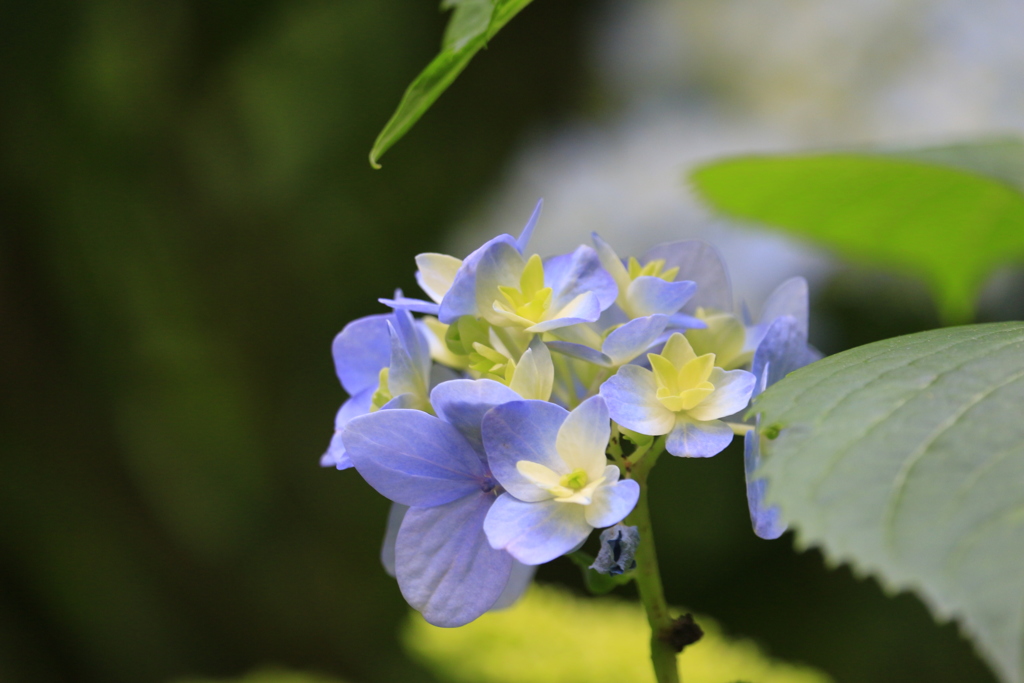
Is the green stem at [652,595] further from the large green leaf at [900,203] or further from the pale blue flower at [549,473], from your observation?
the large green leaf at [900,203]

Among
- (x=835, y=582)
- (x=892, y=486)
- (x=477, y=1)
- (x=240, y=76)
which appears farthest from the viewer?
(x=240, y=76)

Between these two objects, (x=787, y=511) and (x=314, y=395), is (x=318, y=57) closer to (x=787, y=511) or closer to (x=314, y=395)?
(x=314, y=395)

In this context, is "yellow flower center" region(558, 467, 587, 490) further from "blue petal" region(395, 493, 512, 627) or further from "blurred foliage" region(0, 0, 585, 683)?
"blurred foliage" region(0, 0, 585, 683)

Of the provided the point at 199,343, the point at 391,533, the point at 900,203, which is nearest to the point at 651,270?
the point at 391,533

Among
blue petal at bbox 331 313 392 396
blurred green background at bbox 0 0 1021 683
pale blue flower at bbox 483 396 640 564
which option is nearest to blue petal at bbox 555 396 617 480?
pale blue flower at bbox 483 396 640 564

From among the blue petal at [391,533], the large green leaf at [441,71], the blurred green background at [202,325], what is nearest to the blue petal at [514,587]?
the blue petal at [391,533]

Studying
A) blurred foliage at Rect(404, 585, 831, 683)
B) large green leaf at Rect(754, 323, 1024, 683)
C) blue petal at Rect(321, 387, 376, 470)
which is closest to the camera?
large green leaf at Rect(754, 323, 1024, 683)

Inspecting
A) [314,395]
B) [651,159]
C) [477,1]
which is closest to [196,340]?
[314,395]
